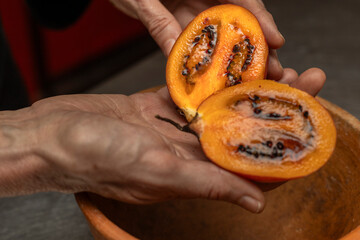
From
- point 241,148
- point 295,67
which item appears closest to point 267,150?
point 241,148

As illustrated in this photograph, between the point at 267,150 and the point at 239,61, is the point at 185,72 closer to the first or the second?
the point at 239,61

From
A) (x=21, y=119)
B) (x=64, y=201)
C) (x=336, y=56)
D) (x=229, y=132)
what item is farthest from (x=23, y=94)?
(x=336, y=56)

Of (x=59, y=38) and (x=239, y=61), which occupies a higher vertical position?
(x=239, y=61)

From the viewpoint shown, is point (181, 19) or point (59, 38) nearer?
point (181, 19)

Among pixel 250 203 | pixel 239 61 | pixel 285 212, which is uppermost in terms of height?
pixel 239 61

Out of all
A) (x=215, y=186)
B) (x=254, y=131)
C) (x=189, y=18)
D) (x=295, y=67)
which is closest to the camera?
(x=215, y=186)

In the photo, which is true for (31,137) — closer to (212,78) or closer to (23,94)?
(212,78)

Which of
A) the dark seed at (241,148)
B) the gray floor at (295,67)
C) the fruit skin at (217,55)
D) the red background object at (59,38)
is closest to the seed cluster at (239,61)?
the fruit skin at (217,55)
